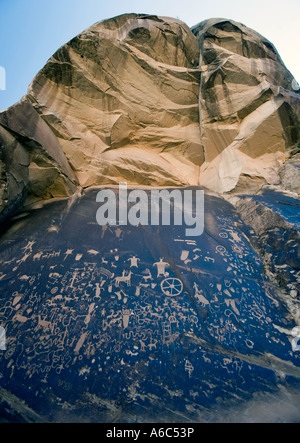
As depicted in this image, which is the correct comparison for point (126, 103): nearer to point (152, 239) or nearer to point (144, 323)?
point (152, 239)

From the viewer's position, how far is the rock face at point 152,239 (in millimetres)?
1997

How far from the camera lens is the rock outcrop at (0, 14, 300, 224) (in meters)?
4.61

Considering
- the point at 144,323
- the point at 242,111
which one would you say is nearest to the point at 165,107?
the point at 242,111

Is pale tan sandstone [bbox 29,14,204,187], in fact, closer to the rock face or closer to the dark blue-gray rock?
the rock face

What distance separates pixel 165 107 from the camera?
5.35m

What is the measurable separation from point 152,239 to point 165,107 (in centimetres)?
349

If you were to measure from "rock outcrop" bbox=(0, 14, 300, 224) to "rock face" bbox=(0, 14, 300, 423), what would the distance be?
30mm

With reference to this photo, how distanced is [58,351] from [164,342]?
100 cm

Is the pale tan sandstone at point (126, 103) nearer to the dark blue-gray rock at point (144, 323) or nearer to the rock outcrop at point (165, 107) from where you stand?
the rock outcrop at point (165, 107)

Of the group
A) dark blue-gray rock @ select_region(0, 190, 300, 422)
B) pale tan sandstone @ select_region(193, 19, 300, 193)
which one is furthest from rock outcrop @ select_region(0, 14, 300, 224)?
dark blue-gray rock @ select_region(0, 190, 300, 422)

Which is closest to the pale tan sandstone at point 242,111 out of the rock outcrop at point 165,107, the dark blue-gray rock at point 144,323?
the rock outcrop at point 165,107

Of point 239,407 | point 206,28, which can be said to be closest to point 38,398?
point 239,407

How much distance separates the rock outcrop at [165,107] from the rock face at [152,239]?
0.03m

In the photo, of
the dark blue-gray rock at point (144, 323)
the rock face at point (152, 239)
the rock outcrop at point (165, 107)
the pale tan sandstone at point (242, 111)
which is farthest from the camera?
the pale tan sandstone at point (242, 111)
